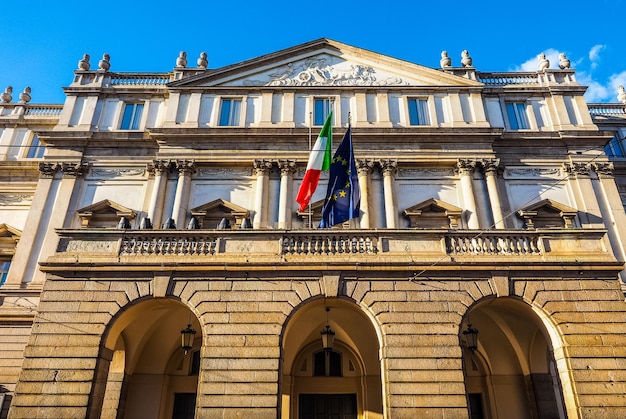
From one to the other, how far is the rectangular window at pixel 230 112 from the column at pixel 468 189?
39.3 feet

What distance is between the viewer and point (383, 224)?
21.3m

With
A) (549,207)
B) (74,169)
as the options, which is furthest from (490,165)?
(74,169)

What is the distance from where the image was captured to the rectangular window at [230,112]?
24391mm

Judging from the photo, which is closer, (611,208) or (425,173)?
(611,208)

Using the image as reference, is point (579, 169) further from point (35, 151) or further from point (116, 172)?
point (35, 151)

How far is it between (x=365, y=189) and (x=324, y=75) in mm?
7994

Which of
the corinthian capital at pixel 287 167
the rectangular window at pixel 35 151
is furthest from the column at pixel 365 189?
the rectangular window at pixel 35 151

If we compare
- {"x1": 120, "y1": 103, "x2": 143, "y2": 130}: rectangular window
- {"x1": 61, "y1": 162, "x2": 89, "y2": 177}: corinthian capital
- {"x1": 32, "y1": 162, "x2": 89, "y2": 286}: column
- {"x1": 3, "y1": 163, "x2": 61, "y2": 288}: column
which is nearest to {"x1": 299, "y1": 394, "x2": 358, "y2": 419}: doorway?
{"x1": 32, "y1": 162, "x2": 89, "y2": 286}: column

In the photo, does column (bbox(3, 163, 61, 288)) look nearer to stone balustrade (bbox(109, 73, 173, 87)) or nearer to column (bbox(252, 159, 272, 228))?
stone balustrade (bbox(109, 73, 173, 87))

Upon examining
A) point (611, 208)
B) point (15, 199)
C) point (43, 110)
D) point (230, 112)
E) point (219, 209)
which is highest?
point (43, 110)

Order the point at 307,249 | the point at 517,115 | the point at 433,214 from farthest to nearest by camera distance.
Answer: the point at 517,115
the point at 433,214
the point at 307,249

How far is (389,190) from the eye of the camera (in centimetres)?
2206

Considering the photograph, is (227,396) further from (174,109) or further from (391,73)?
(391,73)

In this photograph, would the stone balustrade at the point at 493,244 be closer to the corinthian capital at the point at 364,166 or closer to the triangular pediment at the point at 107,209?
the corinthian capital at the point at 364,166
